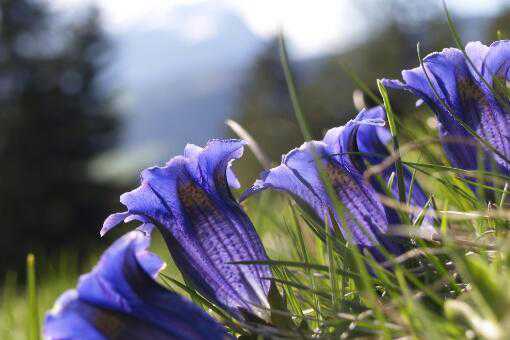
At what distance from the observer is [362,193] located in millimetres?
1065

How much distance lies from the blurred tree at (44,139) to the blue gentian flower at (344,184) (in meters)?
18.1

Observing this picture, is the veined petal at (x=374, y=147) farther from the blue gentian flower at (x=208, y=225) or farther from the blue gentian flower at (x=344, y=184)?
the blue gentian flower at (x=208, y=225)

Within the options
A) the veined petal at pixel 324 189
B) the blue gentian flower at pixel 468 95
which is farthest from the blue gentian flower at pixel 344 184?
the blue gentian flower at pixel 468 95

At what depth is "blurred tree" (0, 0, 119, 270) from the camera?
18984 millimetres

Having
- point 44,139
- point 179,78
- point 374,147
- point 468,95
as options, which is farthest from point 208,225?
point 179,78

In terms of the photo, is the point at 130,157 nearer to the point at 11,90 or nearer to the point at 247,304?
the point at 11,90

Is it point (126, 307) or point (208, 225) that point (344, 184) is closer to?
point (208, 225)

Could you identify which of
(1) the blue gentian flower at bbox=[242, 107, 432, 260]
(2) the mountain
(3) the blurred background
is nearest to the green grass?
(1) the blue gentian flower at bbox=[242, 107, 432, 260]

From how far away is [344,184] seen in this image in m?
1.07

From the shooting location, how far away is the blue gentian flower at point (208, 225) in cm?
Answer: 103

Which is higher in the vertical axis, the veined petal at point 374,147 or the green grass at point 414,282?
the veined petal at point 374,147

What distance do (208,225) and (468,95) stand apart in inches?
19.3

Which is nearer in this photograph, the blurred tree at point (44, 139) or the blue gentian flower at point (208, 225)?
the blue gentian flower at point (208, 225)

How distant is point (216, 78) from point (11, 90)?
142m
